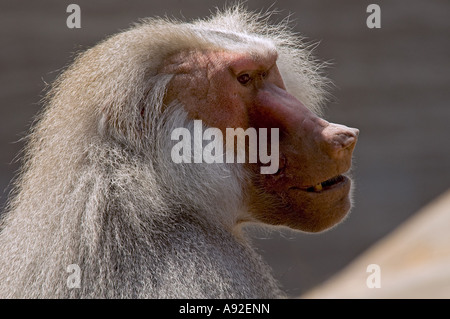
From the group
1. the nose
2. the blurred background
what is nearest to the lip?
the nose

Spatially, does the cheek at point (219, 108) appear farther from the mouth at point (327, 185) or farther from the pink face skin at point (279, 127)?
the mouth at point (327, 185)

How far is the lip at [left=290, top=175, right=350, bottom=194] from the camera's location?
2527mm

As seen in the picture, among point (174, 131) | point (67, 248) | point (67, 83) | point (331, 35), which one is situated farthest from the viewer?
point (331, 35)

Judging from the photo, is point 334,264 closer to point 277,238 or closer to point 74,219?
point 277,238

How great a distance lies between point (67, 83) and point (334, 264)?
4.45 meters

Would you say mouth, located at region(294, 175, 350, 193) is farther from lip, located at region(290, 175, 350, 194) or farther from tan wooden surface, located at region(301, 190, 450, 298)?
tan wooden surface, located at region(301, 190, 450, 298)

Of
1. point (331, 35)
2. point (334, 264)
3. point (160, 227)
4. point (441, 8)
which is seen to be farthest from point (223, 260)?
point (441, 8)

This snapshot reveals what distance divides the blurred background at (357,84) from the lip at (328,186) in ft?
13.3

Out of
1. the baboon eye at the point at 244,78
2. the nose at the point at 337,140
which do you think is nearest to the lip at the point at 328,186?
the nose at the point at 337,140

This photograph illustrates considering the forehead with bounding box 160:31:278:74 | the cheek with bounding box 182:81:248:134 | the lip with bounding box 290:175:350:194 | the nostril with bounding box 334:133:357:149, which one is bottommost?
the lip with bounding box 290:175:350:194

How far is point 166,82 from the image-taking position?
243 cm

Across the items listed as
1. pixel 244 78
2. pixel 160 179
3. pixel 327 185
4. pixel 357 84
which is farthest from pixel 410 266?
pixel 357 84

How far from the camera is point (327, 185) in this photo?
8.37 feet

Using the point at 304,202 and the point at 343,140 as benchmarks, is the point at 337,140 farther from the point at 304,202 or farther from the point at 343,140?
the point at 304,202
